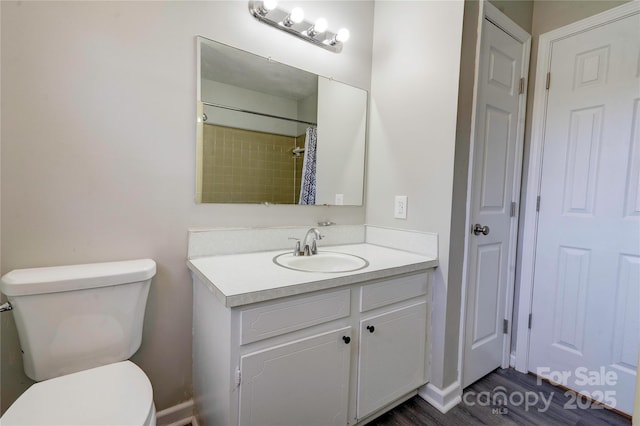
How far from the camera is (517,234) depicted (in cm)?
186

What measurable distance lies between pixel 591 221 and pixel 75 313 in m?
2.48

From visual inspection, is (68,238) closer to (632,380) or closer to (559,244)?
(559,244)

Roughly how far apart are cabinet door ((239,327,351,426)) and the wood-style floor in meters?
0.43

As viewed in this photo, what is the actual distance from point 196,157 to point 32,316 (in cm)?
81

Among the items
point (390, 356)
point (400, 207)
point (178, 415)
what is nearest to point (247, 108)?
point (400, 207)

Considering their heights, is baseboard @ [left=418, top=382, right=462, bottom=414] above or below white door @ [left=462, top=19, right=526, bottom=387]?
below

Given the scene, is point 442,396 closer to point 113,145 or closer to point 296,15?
point 113,145

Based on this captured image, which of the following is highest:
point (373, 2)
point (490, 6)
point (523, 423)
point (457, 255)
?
point (373, 2)

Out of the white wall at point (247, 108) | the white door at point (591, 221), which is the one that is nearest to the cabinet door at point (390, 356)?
the white door at point (591, 221)

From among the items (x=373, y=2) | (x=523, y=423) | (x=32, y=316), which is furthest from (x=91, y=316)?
(x=373, y=2)

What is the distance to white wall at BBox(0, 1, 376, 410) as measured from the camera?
1017 millimetres

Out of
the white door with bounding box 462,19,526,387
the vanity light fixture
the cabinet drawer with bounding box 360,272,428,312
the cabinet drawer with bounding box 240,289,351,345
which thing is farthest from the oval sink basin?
the vanity light fixture

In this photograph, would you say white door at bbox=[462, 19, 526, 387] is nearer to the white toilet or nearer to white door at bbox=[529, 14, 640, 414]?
white door at bbox=[529, 14, 640, 414]

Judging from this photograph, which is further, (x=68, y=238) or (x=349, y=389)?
(x=349, y=389)
